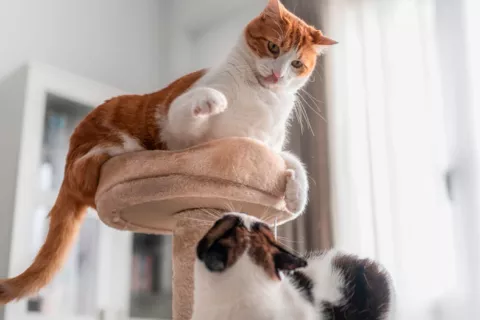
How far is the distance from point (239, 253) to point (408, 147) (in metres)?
0.86

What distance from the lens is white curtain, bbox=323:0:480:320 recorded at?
1.39 meters

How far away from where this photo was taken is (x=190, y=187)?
94 centimetres

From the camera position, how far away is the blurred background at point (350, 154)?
4.64ft

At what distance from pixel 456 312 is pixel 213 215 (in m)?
0.74

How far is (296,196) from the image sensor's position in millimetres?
964

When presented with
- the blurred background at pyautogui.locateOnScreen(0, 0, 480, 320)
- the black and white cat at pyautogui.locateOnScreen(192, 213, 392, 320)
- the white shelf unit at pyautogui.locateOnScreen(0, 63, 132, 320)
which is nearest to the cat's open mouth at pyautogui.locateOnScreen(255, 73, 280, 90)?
the black and white cat at pyautogui.locateOnScreen(192, 213, 392, 320)

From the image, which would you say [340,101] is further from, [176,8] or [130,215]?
[176,8]

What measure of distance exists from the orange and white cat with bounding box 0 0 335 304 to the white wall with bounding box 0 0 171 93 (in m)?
0.89

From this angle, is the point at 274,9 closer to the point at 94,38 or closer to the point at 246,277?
the point at 246,277

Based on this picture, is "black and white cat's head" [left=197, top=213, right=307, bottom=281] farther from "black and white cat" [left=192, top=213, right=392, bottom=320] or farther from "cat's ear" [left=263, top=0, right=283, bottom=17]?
"cat's ear" [left=263, top=0, right=283, bottom=17]

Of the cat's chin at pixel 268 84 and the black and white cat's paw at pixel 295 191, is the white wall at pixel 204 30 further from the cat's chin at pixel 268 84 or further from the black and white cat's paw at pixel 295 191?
the black and white cat's paw at pixel 295 191

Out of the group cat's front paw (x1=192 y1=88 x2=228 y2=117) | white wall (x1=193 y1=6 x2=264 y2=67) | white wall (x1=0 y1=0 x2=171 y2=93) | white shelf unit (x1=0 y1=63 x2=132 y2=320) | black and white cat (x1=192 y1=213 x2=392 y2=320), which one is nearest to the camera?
black and white cat (x1=192 y1=213 x2=392 y2=320)

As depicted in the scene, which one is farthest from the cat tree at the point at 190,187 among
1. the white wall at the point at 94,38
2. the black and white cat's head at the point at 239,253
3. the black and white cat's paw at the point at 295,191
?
the white wall at the point at 94,38

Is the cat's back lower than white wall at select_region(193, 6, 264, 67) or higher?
lower
